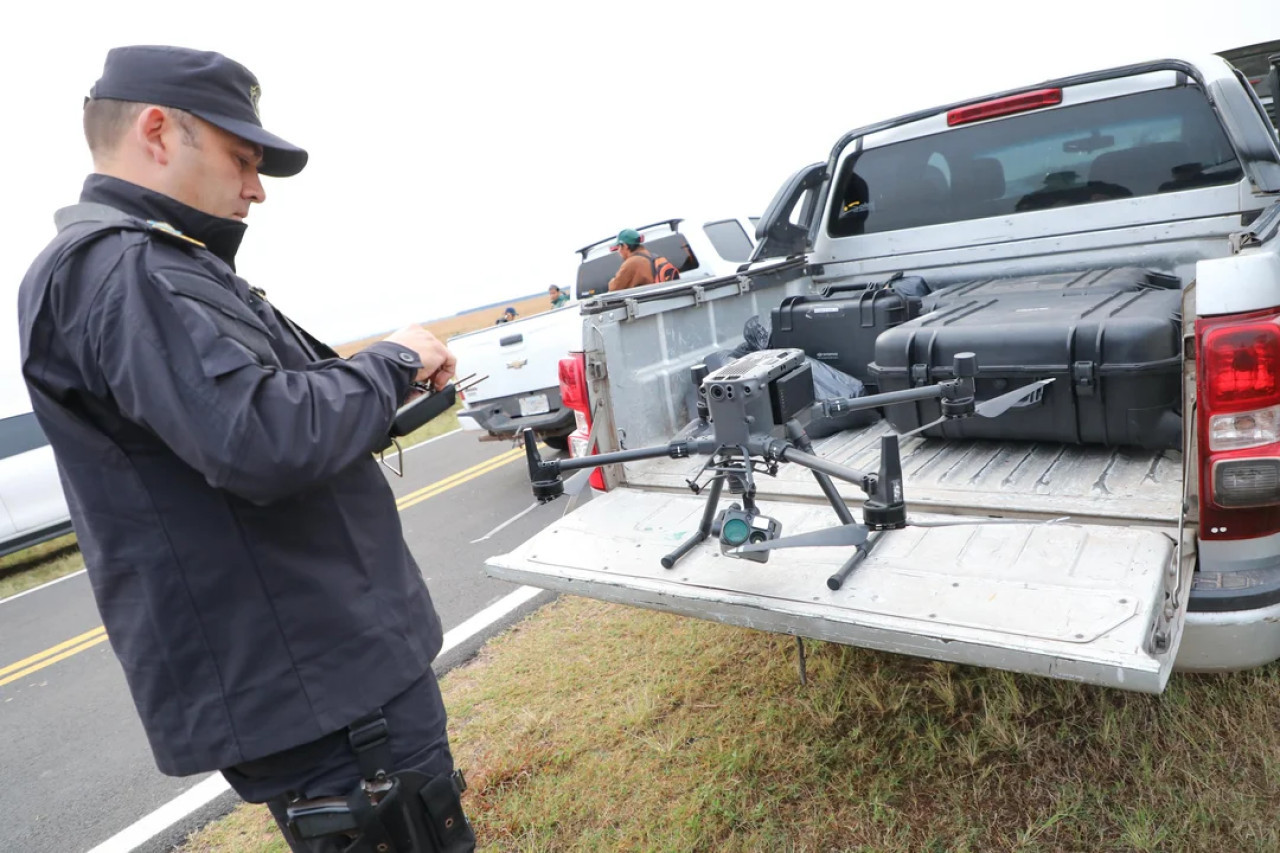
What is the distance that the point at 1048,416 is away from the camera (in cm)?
283

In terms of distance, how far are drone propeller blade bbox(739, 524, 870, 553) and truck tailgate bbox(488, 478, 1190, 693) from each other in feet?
0.40

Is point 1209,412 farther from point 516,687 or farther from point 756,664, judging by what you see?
point 516,687

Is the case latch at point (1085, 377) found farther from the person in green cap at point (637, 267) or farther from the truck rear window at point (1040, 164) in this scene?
the person in green cap at point (637, 267)

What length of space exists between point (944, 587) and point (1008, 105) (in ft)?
8.49

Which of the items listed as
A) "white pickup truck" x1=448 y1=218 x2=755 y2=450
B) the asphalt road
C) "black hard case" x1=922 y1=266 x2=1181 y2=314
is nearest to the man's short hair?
the asphalt road

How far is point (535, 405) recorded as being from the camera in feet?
21.0

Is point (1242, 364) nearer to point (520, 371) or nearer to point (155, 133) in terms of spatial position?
point (155, 133)

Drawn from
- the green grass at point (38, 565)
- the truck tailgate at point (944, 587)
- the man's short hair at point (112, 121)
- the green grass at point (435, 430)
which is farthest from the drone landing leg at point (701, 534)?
the green grass at point (435, 430)

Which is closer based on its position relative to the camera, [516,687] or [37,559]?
[516,687]

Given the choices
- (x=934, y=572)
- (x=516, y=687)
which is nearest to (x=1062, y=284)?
(x=934, y=572)

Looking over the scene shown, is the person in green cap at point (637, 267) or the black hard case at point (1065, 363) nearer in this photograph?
the black hard case at point (1065, 363)

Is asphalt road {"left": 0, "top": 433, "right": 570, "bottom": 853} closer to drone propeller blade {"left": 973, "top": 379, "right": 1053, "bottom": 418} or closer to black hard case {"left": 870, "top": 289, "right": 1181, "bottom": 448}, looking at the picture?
black hard case {"left": 870, "top": 289, "right": 1181, "bottom": 448}

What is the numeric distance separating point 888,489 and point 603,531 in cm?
110

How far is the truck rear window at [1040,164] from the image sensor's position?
3.57 meters
